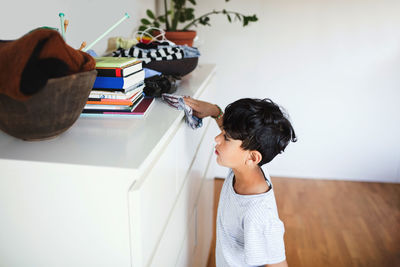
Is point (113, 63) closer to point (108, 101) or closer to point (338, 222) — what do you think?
point (108, 101)

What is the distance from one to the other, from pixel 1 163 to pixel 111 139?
8.4 inches

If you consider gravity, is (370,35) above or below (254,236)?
above

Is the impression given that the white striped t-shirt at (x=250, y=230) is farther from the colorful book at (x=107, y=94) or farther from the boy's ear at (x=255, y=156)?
the colorful book at (x=107, y=94)

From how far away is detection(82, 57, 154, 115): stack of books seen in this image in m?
0.90

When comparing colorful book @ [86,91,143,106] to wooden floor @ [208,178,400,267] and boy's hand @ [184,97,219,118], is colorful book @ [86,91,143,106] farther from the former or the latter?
wooden floor @ [208,178,400,267]

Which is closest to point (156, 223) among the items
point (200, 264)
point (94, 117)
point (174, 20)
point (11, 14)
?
point (94, 117)

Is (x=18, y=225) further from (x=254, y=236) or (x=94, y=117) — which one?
(x=254, y=236)

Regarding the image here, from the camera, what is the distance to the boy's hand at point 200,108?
1093mm

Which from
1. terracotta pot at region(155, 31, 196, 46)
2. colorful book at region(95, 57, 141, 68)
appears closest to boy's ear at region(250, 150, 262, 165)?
colorful book at region(95, 57, 141, 68)

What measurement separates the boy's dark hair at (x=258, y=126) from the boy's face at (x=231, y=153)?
0.02m

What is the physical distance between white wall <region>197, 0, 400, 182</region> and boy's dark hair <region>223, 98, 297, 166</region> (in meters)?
1.60

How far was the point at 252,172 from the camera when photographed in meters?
1.14

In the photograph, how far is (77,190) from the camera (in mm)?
679

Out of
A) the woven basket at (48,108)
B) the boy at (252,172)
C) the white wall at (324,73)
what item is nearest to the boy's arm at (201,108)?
the boy at (252,172)
